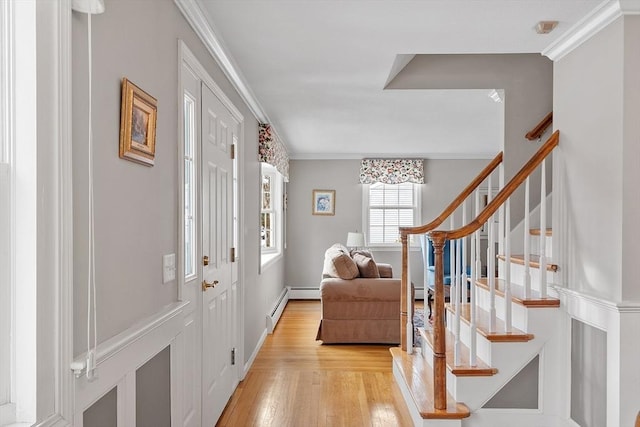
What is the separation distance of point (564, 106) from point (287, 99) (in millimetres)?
2209

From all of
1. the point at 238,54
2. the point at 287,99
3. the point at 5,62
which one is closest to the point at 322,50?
the point at 238,54

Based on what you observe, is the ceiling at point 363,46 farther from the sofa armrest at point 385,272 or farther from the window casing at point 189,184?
the sofa armrest at point 385,272

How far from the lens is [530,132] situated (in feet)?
11.8

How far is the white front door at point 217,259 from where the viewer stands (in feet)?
8.87

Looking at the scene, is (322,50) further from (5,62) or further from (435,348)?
(5,62)

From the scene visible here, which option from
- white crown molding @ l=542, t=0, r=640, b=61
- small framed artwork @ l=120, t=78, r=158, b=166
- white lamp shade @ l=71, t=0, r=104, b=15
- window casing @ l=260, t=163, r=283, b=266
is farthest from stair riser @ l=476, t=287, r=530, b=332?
window casing @ l=260, t=163, r=283, b=266

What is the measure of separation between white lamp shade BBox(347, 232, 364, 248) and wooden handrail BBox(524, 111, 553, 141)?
384cm

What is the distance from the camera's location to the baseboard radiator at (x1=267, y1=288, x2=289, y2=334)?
5.39 meters

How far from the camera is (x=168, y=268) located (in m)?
2.06

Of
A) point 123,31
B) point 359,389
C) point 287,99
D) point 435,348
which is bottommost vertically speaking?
point 359,389

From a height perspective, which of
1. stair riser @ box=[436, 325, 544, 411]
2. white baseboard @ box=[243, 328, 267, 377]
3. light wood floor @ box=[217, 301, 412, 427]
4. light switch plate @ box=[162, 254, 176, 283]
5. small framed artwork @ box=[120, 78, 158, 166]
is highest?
small framed artwork @ box=[120, 78, 158, 166]

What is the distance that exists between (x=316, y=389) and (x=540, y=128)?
2573 mm

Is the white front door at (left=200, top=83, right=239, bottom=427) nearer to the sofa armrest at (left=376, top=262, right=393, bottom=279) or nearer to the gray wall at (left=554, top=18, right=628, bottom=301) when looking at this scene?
the gray wall at (left=554, top=18, right=628, bottom=301)

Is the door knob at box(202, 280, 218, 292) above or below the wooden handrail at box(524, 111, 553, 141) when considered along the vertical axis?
below
